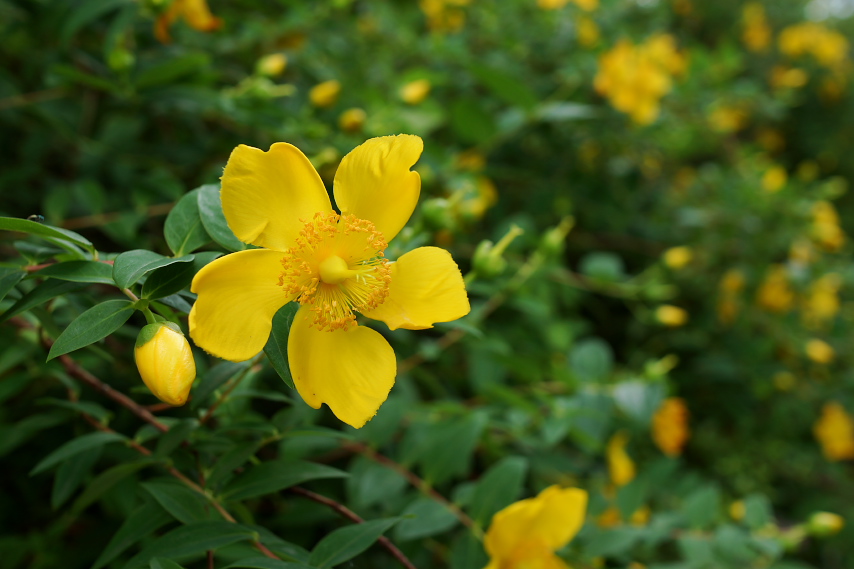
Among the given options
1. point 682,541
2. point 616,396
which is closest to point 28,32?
point 616,396

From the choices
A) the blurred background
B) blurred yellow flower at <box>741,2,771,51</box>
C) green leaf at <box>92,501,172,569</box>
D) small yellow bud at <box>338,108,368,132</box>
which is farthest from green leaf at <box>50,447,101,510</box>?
blurred yellow flower at <box>741,2,771,51</box>

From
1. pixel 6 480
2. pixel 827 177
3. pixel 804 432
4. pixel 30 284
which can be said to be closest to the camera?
pixel 30 284

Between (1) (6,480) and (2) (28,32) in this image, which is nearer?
(1) (6,480)

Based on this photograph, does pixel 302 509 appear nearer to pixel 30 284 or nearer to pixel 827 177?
pixel 30 284

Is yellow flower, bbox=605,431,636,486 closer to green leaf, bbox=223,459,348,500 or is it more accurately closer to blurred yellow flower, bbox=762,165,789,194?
green leaf, bbox=223,459,348,500

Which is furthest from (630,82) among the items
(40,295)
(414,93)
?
(40,295)

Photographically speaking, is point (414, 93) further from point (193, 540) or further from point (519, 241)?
point (193, 540)

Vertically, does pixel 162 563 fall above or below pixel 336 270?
below
